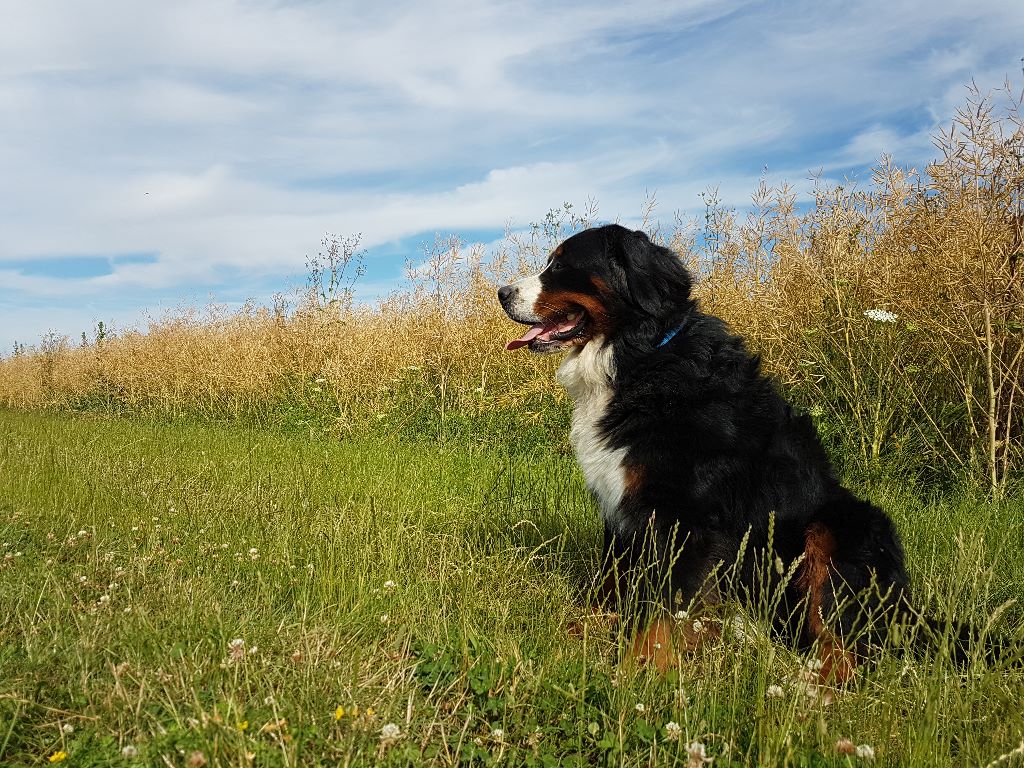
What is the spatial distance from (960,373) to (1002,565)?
219 centimetres

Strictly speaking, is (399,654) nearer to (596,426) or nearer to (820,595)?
(596,426)

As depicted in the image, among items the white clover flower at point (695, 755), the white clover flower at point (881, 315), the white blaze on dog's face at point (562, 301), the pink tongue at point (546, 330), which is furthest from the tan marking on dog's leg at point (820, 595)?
the white clover flower at point (881, 315)

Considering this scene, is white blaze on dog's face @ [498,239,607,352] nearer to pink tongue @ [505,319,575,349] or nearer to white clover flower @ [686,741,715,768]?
pink tongue @ [505,319,575,349]

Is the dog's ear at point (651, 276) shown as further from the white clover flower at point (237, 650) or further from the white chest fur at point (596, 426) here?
the white clover flower at point (237, 650)

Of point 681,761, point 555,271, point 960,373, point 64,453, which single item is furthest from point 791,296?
point 64,453

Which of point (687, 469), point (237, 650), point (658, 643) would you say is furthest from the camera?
point (687, 469)

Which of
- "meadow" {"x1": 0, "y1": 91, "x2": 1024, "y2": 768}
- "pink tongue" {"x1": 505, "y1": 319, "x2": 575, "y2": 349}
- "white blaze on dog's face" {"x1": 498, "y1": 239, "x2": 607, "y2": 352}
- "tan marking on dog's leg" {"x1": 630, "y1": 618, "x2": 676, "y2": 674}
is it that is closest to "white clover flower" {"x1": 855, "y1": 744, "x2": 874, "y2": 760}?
"meadow" {"x1": 0, "y1": 91, "x2": 1024, "y2": 768}

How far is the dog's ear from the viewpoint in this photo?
10.7 ft

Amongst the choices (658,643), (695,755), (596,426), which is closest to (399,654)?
A: (658,643)

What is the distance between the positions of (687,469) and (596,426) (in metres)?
0.45

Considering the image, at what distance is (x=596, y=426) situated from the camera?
10.8 feet

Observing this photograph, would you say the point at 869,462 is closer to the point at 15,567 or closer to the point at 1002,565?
the point at 1002,565

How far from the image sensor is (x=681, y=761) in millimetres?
2119

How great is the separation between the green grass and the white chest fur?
0.49 meters
